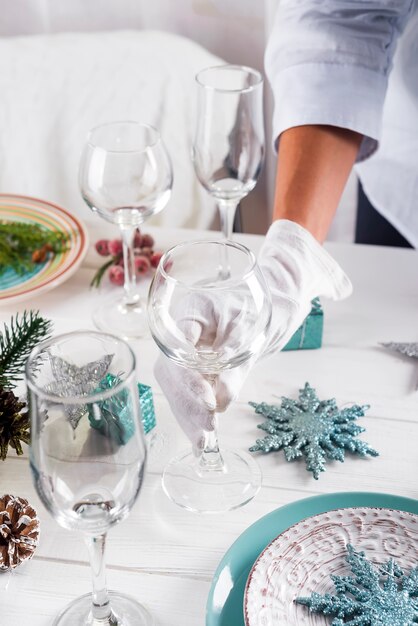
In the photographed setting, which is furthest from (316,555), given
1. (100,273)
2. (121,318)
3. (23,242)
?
(23,242)

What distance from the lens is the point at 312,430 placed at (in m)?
0.84

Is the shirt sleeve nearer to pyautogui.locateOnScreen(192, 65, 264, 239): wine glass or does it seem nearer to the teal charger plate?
pyautogui.locateOnScreen(192, 65, 264, 239): wine glass

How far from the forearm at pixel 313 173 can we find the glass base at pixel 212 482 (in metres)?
0.35

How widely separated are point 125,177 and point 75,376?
428 millimetres

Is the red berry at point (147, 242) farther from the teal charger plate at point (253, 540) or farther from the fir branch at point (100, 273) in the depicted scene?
the teal charger plate at point (253, 540)

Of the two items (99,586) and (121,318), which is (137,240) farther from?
(99,586)

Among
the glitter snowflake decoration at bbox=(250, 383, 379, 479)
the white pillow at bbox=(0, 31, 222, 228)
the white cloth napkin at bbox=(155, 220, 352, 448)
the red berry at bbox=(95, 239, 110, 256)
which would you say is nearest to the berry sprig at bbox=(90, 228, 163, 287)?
the red berry at bbox=(95, 239, 110, 256)

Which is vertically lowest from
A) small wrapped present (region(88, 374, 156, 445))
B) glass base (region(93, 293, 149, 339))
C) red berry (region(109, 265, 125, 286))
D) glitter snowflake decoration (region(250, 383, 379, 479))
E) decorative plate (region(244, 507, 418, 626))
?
glass base (region(93, 293, 149, 339))

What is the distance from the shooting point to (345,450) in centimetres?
83

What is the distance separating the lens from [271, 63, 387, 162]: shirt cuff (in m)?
1.10

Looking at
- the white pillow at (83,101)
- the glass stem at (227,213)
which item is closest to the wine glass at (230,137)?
the glass stem at (227,213)

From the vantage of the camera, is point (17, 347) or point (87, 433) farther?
point (17, 347)

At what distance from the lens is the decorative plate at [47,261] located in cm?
110

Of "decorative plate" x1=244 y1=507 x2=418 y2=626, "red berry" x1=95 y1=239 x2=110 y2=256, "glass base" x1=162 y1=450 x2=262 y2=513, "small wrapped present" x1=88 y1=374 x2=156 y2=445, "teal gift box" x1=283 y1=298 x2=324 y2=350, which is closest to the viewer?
"small wrapped present" x1=88 y1=374 x2=156 y2=445
